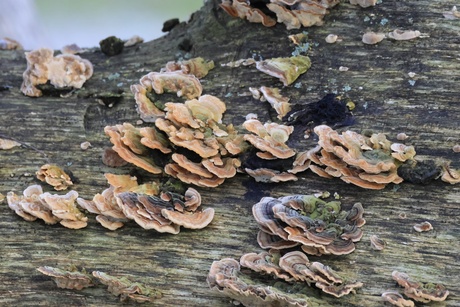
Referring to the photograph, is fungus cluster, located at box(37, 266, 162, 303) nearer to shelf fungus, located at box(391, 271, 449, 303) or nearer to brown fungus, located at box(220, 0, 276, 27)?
shelf fungus, located at box(391, 271, 449, 303)

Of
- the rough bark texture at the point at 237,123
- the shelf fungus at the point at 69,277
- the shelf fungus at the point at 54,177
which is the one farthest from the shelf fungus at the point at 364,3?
the shelf fungus at the point at 69,277

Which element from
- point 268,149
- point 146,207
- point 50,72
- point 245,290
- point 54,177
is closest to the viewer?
point 245,290

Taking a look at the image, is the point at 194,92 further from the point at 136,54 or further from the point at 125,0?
the point at 125,0

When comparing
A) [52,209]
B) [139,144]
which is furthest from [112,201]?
[139,144]

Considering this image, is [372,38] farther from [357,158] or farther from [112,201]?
[112,201]

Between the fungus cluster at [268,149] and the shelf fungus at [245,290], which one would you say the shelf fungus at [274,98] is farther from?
the shelf fungus at [245,290]

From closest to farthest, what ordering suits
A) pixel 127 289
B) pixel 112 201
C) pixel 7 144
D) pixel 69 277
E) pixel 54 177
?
pixel 127 289 → pixel 69 277 → pixel 112 201 → pixel 54 177 → pixel 7 144
